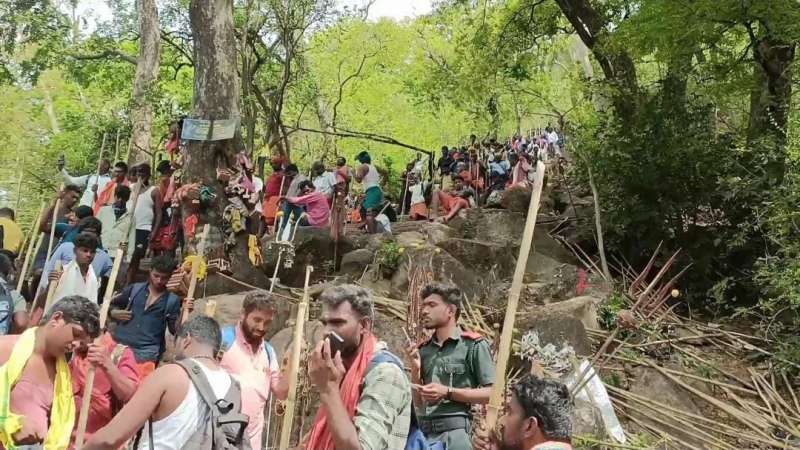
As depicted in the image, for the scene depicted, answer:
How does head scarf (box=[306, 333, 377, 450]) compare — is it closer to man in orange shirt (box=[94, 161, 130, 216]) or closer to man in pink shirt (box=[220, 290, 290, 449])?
man in pink shirt (box=[220, 290, 290, 449])

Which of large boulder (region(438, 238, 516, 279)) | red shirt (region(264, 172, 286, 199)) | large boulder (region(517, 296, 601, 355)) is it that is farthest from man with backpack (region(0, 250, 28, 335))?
red shirt (region(264, 172, 286, 199))

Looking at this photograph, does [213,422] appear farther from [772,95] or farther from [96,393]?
[772,95]

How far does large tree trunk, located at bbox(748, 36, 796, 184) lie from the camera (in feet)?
30.5

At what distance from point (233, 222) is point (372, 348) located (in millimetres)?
6506

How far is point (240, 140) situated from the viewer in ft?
31.2

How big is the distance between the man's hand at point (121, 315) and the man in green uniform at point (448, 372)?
2049mm

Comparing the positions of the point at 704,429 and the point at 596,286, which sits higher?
the point at 596,286

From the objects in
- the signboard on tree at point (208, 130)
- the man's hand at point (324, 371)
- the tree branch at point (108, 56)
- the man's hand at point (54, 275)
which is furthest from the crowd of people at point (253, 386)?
the tree branch at point (108, 56)

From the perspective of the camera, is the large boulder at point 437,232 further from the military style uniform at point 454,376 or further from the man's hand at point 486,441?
the man's hand at point 486,441

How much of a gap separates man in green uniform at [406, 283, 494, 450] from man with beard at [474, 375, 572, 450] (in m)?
0.76

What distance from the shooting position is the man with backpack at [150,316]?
15.8 ft

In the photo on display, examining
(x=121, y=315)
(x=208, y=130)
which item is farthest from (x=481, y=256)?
(x=121, y=315)

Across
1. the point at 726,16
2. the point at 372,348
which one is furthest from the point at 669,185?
the point at 372,348

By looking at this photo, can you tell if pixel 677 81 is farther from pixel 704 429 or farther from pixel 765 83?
pixel 704 429
